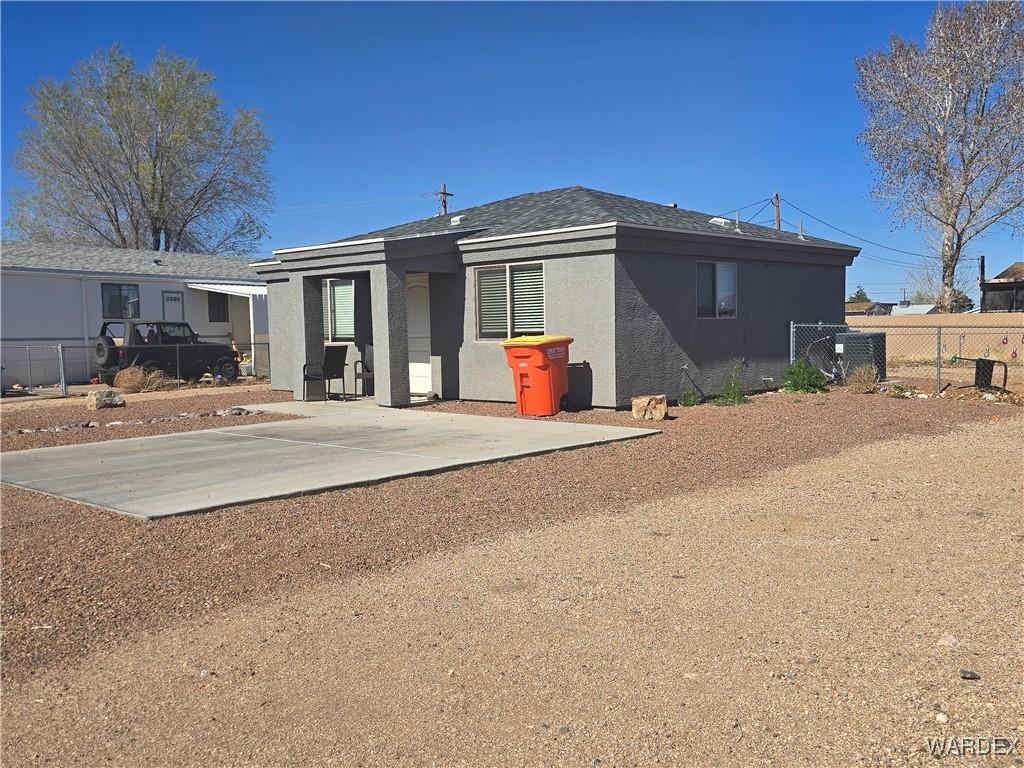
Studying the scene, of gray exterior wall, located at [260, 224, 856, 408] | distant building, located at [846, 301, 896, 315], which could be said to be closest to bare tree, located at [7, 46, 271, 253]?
gray exterior wall, located at [260, 224, 856, 408]

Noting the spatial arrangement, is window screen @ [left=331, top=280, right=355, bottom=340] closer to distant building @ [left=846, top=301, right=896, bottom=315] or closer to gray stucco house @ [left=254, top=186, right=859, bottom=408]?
gray stucco house @ [left=254, top=186, right=859, bottom=408]

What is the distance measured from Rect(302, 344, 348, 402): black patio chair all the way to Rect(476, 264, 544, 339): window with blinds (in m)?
2.81

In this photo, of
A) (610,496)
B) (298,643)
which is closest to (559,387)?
(610,496)

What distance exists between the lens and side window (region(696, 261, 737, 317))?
15.7 metres

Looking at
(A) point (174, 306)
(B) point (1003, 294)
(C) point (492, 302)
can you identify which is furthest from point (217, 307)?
(B) point (1003, 294)

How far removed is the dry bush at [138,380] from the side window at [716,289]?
13742 mm

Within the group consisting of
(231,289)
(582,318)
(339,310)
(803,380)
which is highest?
(231,289)

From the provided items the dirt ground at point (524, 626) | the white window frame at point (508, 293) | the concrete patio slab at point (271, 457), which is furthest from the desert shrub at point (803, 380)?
the dirt ground at point (524, 626)

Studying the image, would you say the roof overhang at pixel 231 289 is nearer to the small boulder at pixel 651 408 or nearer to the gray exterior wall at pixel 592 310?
the gray exterior wall at pixel 592 310

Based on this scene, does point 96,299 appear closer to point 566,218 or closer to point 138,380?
point 138,380

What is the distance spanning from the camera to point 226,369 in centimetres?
2430

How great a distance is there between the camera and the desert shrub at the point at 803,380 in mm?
16500

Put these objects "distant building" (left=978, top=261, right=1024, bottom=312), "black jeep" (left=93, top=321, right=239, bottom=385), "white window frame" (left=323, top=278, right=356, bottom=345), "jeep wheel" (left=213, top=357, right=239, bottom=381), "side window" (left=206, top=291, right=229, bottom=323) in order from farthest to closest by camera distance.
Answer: "distant building" (left=978, top=261, right=1024, bottom=312), "side window" (left=206, top=291, right=229, bottom=323), "jeep wheel" (left=213, top=357, right=239, bottom=381), "black jeep" (left=93, top=321, right=239, bottom=385), "white window frame" (left=323, top=278, right=356, bottom=345)

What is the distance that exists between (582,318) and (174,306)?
61.0 feet
